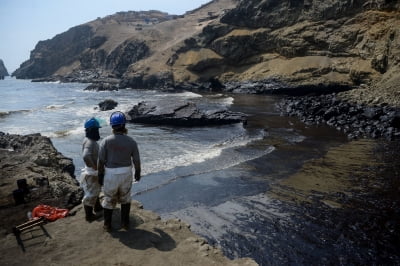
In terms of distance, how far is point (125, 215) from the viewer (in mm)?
7195

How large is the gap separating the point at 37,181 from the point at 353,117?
2158 centimetres

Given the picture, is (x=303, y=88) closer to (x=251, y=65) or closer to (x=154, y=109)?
(x=251, y=65)

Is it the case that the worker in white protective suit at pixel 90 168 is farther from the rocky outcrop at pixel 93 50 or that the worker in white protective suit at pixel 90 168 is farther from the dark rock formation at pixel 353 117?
the rocky outcrop at pixel 93 50

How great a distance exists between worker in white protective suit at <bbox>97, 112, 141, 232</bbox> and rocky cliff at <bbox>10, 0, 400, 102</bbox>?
26.6m

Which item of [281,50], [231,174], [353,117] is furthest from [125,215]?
[281,50]

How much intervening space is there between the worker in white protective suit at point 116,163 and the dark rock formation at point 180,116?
20.4 m

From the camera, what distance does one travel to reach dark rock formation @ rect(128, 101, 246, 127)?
27484mm

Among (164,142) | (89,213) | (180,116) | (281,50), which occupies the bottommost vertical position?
(164,142)

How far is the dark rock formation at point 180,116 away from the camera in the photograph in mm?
27484

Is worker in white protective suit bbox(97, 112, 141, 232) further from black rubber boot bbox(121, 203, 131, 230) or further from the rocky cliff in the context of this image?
the rocky cliff

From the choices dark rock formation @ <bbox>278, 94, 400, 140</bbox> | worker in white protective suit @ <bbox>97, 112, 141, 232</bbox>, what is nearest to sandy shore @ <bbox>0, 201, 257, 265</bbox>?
worker in white protective suit @ <bbox>97, 112, 141, 232</bbox>

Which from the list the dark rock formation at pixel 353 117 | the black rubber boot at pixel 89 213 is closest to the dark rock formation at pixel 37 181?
the black rubber boot at pixel 89 213

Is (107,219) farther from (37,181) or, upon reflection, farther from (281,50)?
(281,50)

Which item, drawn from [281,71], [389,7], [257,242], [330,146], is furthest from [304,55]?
[257,242]
